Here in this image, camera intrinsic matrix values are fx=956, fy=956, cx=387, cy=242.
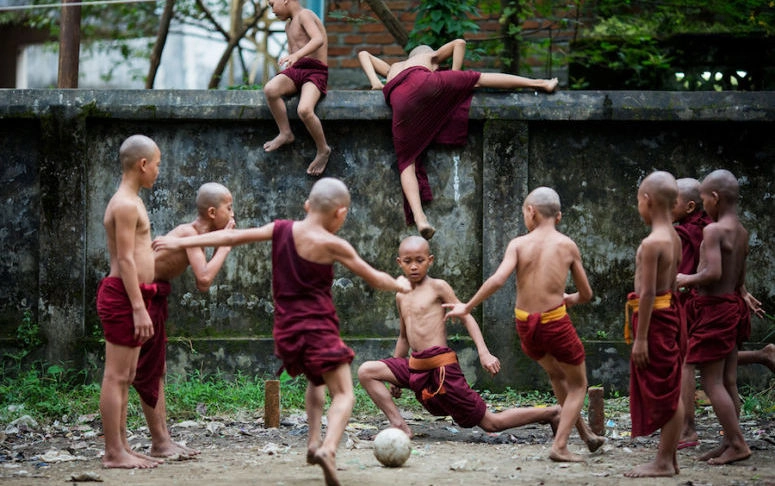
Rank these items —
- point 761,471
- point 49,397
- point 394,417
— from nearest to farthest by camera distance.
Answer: point 761,471 < point 394,417 < point 49,397

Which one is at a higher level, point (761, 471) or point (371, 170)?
point (371, 170)

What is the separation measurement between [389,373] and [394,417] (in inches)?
11.6

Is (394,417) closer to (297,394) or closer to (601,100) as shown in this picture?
(297,394)

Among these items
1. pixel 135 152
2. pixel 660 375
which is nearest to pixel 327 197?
pixel 135 152

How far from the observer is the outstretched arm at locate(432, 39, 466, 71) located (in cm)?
793

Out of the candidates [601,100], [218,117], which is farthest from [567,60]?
[218,117]

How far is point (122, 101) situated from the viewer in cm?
773

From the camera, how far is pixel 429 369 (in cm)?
634

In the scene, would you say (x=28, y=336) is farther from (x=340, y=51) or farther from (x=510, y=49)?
(x=510, y=49)

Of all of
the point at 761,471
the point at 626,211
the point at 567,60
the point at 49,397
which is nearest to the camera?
the point at 761,471

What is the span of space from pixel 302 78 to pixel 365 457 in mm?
3342

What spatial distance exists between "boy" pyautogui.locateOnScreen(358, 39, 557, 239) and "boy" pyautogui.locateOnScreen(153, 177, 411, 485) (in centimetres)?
256

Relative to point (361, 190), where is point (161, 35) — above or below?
above

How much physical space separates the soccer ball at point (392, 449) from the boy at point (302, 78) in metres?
2.95
